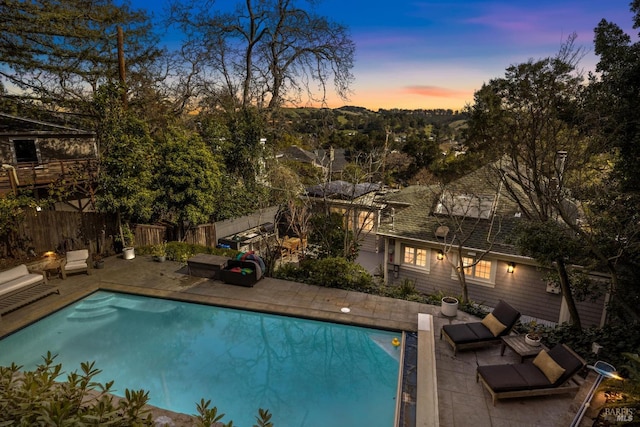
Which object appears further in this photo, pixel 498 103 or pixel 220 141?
pixel 220 141

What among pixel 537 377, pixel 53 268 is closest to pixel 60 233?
pixel 53 268

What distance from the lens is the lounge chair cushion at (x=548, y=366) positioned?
634cm

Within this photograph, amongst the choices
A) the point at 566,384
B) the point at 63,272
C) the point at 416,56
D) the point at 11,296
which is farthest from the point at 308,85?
the point at 566,384

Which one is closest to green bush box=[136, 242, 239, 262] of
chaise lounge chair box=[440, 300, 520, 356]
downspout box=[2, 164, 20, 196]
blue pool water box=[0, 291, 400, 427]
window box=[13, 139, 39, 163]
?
blue pool water box=[0, 291, 400, 427]

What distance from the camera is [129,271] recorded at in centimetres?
1248

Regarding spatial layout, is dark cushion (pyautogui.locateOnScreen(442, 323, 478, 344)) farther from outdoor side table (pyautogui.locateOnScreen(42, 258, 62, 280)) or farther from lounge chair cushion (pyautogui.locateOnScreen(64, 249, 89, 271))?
outdoor side table (pyautogui.locateOnScreen(42, 258, 62, 280))

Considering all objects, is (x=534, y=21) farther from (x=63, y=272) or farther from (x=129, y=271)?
(x=63, y=272)

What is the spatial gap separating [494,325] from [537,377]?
5.56ft

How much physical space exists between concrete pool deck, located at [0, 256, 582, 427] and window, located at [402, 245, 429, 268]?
4482 mm

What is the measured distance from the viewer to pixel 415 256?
14.6 m

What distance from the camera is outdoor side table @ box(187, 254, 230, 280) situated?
11.8 m

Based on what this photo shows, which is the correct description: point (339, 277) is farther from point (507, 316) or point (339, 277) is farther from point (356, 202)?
point (356, 202)

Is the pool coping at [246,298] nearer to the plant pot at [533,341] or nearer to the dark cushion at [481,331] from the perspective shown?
the dark cushion at [481,331]

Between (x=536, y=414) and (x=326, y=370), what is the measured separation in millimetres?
4088
